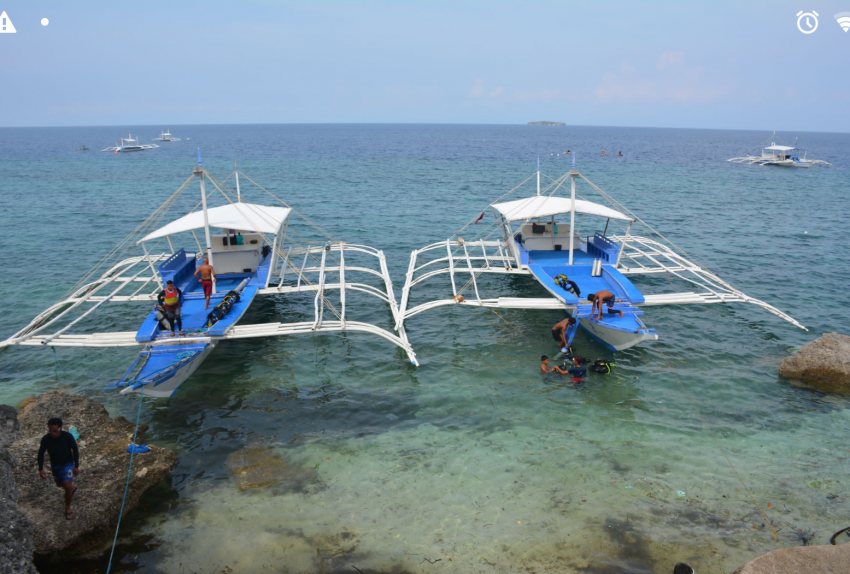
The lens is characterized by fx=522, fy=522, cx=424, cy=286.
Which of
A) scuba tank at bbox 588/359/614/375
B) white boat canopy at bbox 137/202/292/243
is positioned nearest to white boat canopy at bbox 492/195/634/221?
scuba tank at bbox 588/359/614/375

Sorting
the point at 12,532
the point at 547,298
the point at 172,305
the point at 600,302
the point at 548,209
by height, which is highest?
the point at 548,209

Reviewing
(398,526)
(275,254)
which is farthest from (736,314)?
(275,254)

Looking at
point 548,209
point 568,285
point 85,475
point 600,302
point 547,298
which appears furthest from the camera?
point 548,209

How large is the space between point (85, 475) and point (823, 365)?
2041 centimetres

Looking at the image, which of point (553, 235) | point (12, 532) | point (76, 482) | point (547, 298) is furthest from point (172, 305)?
point (553, 235)

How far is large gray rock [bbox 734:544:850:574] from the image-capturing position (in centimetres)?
780

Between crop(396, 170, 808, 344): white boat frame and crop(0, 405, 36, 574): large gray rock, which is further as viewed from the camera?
crop(396, 170, 808, 344): white boat frame

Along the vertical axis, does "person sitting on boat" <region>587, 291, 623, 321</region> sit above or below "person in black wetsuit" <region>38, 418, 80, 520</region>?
above

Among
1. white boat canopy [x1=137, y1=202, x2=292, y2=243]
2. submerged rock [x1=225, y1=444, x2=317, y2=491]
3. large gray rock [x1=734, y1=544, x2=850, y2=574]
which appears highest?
white boat canopy [x1=137, y1=202, x2=292, y2=243]

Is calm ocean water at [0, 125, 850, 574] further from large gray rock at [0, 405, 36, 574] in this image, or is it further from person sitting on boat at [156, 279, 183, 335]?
person sitting on boat at [156, 279, 183, 335]

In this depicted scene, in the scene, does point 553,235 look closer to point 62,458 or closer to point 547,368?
point 547,368

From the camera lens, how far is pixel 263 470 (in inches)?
491

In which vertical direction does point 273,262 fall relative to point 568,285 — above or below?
above

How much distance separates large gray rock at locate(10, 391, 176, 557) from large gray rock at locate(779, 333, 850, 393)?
1840cm
